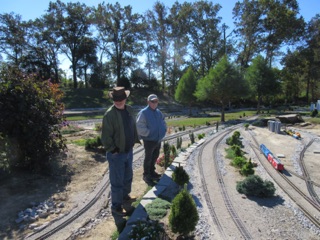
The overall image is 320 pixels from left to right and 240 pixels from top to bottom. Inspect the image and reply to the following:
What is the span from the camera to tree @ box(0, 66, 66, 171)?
9297mm

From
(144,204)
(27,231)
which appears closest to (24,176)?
(27,231)

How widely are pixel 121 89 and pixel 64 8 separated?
5485 cm

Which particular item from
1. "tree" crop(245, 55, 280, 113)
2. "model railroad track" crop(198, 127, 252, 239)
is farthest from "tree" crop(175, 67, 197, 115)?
"model railroad track" crop(198, 127, 252, 239)

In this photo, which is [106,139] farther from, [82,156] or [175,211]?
[82,156]

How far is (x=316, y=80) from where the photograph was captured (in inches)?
2079

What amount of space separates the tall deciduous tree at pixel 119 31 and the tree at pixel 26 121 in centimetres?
4488

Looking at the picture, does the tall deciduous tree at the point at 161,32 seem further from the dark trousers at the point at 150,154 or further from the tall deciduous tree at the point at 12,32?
the dark trousers at the point at 150,154

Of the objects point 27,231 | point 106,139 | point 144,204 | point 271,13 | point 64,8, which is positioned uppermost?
point 64,8

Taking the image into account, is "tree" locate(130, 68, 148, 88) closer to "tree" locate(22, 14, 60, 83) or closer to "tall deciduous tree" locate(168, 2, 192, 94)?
"tall deciduous tree" locate(168, 2, 192, 94)

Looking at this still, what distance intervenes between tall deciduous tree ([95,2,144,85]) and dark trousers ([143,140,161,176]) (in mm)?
47618

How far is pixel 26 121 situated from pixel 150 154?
479 centimetres

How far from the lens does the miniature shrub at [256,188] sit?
23.0ft

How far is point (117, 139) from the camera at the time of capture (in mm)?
5730

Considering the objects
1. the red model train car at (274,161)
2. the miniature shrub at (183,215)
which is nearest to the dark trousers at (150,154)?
the miniature shrub at (183,215)
